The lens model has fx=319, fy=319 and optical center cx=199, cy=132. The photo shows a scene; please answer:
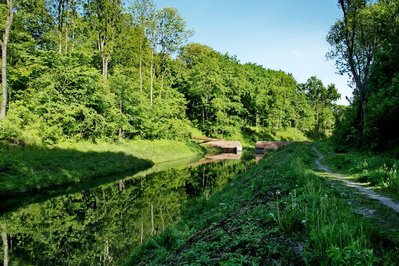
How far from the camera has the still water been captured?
37.9ft

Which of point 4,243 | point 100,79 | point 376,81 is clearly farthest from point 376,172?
point 100,79

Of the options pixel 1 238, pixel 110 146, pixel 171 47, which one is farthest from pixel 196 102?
pixel 1 238

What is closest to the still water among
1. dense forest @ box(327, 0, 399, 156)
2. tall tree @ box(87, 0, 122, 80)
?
dense forest @ box(327, 0, 399, 156)

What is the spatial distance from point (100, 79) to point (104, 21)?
9560mm

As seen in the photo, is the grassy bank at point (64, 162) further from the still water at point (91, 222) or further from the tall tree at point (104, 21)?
the tall tree at point (104, 21)

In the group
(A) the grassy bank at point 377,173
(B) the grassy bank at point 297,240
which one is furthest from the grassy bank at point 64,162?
(A) the grassy bank at point 377,173

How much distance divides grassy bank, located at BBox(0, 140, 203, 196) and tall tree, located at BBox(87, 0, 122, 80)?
12.0m

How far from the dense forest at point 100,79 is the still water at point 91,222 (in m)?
10.0

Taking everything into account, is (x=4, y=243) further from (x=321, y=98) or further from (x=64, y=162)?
(x=321, y=98)

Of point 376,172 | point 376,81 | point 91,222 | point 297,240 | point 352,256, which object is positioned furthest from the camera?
point 376,81

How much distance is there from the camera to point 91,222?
51.8ft

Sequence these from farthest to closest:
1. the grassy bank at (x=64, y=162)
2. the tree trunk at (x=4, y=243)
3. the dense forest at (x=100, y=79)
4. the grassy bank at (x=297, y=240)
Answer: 1. the dense forest at (x=100, y=79)
2. the grassy bank at (x=64, y=162)
3. the tree trunk at (x=4, y=243)
4. the grassy bank at (x=297, y=240)

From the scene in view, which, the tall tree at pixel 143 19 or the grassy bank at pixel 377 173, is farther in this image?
the tall tree at pixel 143 19

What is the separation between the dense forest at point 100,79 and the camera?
3152 centimetres
